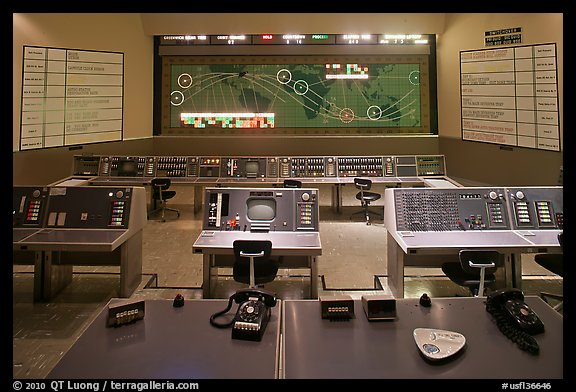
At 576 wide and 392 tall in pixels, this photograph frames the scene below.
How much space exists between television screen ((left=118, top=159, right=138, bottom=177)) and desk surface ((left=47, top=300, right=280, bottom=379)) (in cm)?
529

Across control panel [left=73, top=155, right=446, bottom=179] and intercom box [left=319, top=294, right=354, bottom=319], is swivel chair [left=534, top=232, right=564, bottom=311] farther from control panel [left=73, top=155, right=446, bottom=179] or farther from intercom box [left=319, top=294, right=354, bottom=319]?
control panel [left=73, top=155, right=446, bottom=179]

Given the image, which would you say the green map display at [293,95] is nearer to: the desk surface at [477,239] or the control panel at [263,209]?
the control panel at [263,209]

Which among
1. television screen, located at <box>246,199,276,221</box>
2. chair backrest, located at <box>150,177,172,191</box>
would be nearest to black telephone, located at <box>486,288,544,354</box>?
television screen, located at <box>246,199,276,221</box>

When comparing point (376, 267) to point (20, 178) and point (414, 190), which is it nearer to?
point (414, 190)

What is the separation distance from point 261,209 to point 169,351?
214 cm

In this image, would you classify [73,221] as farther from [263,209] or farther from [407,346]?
[407,346]

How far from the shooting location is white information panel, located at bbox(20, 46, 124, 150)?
226 inches

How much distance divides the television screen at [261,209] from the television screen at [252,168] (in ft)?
10.2

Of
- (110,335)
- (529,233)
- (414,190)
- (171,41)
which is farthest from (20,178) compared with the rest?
(529,233)

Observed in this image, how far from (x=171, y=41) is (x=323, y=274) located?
644 cm

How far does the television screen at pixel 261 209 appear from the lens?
3.62 meters

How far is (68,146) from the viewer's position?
647 cm

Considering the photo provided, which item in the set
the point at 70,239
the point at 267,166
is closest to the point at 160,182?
the point at 267,166

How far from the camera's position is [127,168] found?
6.75 meters
